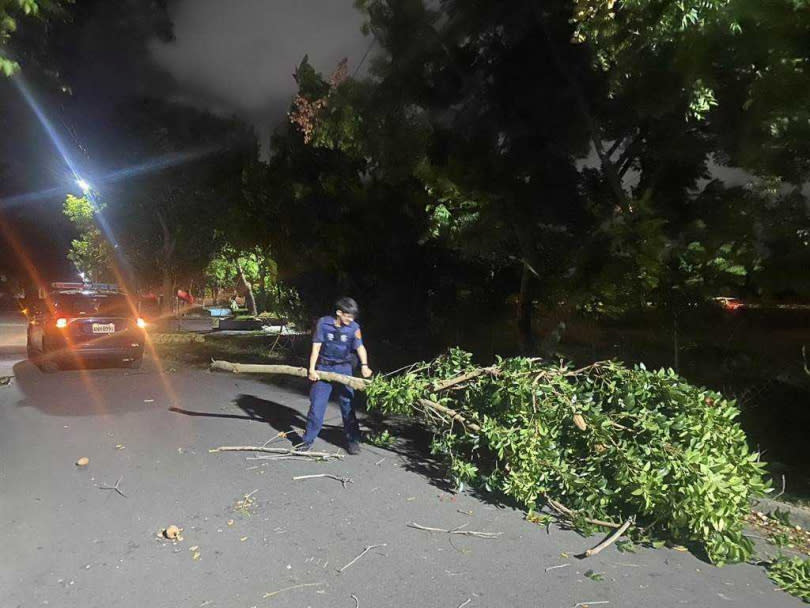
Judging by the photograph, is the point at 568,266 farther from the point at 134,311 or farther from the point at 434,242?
the point at 134,311

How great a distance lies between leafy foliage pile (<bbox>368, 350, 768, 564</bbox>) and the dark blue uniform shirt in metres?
0.64

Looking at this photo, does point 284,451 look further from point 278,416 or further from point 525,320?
point 525,320

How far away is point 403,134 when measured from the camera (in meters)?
9.52

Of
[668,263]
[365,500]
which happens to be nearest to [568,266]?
[668,263]

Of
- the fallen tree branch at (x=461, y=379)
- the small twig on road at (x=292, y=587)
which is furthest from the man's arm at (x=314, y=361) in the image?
A: the small twig on road at (x=292, y=587)

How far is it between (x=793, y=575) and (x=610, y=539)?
3.58 feet

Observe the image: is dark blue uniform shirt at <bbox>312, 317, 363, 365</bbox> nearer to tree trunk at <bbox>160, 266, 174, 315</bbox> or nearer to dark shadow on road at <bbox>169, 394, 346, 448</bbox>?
dark shadow on road at <bbox>169, 394, 346, 448</bbox>

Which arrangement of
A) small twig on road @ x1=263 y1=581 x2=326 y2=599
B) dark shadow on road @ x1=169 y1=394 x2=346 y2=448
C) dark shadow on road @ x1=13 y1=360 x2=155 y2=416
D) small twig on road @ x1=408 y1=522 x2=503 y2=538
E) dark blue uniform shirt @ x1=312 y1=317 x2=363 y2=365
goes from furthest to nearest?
dark shadow on road @ x1=13 y1=360 x2=155 y2=416, dark shadow on road @ x1=169 y1=394 x2=346 y2=448, dark blue uniform shirt @ x1=312 y1=317 x2=363 y2=365, small twig on road @ x1=408 y1=522 x2=503 y2=538, small twig on road @ x1=263 y1=581 x2=326 y2=599

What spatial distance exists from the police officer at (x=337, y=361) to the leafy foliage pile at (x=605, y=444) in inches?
24.2

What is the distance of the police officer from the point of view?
6.37m

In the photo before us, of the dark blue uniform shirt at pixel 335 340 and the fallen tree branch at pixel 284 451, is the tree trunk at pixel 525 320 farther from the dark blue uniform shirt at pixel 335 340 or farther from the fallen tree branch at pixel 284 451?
the fallen tree branch at pixel 284 451

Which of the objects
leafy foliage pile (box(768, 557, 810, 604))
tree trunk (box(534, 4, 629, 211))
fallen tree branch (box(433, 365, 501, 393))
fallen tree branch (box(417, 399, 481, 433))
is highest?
tree trunk (box(534, 4, 629, 211))

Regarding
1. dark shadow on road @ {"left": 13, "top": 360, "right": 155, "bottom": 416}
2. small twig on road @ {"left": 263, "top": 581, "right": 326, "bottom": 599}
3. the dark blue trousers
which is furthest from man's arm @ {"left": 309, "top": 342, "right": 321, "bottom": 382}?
dark shadow on road @ {"left": 13, "top": 360, "right": 155, "bottom": 416}

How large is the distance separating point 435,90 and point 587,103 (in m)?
2.32
